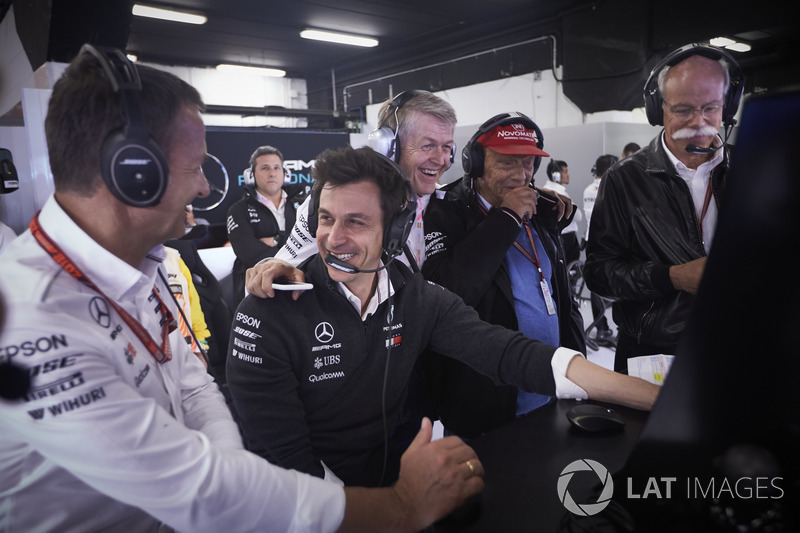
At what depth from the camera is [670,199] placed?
1511 millimetres

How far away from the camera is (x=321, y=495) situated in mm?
705

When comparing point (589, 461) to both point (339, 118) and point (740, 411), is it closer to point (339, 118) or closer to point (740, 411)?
point (740, 411)

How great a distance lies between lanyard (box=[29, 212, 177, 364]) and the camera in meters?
0.70

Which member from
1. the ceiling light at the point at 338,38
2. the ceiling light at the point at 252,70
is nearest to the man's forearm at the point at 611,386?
the ceiling light at the point at 338,38

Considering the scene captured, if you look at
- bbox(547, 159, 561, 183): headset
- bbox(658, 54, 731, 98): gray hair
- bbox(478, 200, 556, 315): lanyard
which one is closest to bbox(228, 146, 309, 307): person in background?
bbox(478, 200, 556, 315): lanyard

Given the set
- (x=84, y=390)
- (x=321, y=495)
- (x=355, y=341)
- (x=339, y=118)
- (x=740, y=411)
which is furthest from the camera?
(x=339, y=118)

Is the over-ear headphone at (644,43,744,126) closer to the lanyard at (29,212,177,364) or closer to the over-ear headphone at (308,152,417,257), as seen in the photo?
the over-ear headphone at (308,152,417,257)

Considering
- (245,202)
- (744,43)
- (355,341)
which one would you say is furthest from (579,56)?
(355,341)

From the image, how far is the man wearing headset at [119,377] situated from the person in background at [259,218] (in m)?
2.51

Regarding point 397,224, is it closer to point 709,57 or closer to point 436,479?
point 436,479

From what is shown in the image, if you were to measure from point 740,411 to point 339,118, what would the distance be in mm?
11343

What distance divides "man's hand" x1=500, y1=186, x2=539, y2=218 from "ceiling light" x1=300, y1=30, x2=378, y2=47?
8.10m

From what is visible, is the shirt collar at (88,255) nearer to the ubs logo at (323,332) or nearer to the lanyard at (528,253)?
the ubs logo at (323,332)

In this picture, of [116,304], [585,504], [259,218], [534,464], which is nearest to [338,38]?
[259,218]
